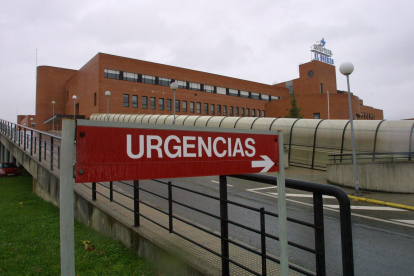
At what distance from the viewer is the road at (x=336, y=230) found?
427cm

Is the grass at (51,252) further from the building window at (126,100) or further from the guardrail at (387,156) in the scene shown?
the building window at (126,100)

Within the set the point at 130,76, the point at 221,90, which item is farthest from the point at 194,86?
the point at 130,76

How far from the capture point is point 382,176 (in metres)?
11.7

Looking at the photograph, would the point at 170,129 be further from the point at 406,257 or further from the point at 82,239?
the point at 406,257

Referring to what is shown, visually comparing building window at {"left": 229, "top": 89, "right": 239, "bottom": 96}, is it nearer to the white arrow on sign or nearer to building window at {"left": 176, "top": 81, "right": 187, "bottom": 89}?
building window at {"left": 176, "top": 81, "right": 187, "bottom": 89}

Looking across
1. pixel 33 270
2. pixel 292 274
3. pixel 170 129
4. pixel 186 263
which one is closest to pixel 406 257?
pixel 292 274

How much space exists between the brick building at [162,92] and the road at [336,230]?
110 ft

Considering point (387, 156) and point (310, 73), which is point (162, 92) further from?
point (387, 156)

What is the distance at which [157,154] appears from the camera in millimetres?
1452

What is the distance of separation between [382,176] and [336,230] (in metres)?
7.41

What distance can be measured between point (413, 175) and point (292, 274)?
11.0 metres

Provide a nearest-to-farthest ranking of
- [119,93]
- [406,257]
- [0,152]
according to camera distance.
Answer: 1. [406,257]
2. [0,152]
3. [119,93]

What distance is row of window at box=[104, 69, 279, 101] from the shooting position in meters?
45.2

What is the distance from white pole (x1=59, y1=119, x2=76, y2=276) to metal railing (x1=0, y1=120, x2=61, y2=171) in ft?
28.5
